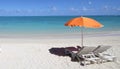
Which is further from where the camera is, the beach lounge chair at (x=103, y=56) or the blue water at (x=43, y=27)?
the blue water at (x=43, y=27)

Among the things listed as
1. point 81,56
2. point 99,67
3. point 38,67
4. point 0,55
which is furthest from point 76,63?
point 0,55

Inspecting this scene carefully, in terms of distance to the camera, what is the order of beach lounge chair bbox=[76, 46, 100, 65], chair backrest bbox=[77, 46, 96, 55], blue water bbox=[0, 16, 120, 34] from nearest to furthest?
beach lounge chair bbox=[76, 46, 100, 65] < chair backrest bbox=[77, 46, 96, 55] < blue water bbox=[0, 16, 120, 34]

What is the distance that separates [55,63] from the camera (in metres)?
8.30

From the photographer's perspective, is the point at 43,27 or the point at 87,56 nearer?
the point at 87,56

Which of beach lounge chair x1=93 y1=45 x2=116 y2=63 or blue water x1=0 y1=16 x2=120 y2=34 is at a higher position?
blue water x1=0 y1=16 x2=120 y2=34

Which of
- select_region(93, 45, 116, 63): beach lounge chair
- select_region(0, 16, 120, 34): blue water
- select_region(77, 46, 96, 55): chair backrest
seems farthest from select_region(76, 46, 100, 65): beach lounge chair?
select_region(0, 16, 120, 34): blue water

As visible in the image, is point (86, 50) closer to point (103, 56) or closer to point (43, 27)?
point (103, 56)

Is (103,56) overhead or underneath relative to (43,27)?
underneath

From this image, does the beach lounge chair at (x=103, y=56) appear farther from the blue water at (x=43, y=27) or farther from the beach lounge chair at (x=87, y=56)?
the blue water at (x=43, y=27)

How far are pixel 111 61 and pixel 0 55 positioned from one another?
444 cm

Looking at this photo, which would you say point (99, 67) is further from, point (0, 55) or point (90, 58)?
point (0, 55)

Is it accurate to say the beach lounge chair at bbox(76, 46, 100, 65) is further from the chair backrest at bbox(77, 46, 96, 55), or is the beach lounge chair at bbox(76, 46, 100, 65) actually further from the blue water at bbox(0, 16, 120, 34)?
the blue water at bbox(0, 16, 120, 34)

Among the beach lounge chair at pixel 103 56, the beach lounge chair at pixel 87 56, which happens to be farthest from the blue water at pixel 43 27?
the beach lounge chair at pixel 87 56

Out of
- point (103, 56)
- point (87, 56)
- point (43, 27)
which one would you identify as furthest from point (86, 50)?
point (43, 27)
